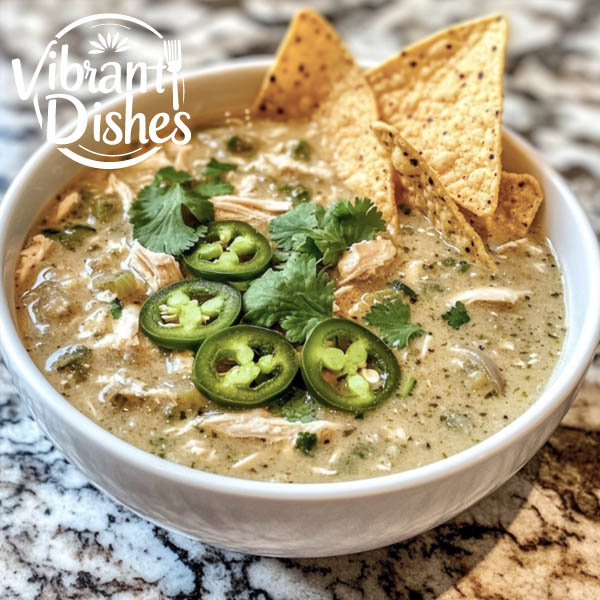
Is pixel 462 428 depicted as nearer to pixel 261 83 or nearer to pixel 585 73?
pixel 261 83

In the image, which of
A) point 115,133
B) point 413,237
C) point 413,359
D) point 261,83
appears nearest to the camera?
point 413,359

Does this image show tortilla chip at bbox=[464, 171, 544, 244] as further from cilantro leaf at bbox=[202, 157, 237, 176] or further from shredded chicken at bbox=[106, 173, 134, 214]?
shredded chicken at bbox=[106, 173, 134, 214]

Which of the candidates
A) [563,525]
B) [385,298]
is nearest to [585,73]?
[385,298]

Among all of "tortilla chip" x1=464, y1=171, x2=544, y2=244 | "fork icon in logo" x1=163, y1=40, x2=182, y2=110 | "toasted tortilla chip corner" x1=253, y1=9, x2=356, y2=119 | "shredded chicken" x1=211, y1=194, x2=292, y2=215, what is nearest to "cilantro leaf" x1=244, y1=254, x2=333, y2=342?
"shredded chicken" x1=211, y1=194, x2=292, y2=215

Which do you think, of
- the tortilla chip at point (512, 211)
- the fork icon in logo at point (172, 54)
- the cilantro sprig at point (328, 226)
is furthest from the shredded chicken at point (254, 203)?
the fork icon in logo at point (172, 54)

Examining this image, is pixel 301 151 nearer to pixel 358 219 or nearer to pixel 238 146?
pixel 238 146

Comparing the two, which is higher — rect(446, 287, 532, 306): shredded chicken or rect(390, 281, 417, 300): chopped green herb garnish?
rect(446, 287, 532, 306): shredded chicken

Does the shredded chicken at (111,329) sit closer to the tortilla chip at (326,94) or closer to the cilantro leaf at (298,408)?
the cilantro leaf at (298,408)
